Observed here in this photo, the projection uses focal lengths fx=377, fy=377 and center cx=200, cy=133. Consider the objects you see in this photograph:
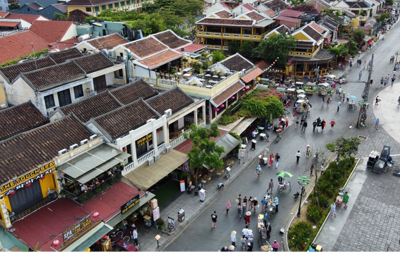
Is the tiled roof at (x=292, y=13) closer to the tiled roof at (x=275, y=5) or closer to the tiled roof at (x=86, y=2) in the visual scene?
the tiled roof at (x=275, y=5)

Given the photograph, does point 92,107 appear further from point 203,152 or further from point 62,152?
point 203,152

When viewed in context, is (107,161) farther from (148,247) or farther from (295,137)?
(295,137)

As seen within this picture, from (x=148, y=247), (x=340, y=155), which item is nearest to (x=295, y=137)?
(x=340, y=155)

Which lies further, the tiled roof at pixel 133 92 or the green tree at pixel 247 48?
the green tree at pixel 247 48

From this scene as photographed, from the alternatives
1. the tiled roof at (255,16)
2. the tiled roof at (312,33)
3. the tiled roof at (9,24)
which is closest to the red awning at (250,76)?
the tiled roof at (312,33)

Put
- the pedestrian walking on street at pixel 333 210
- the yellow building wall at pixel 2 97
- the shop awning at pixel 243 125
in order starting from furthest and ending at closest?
1. the shop awning at pixel 243 125
2. the yellow building wall at pixel 2 97
3. the pedestrian walking on street at pixel 333 210

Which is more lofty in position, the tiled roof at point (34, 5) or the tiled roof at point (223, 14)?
the tiled roof at point (223, 14)
